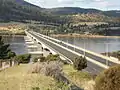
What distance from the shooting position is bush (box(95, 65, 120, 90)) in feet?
38.1

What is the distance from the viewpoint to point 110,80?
11.7 meters

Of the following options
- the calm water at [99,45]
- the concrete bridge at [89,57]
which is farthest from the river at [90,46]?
the concrete bridge at [89,57]

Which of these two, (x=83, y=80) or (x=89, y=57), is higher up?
(x=83, y=80)

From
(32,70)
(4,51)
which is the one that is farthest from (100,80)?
(4,51)

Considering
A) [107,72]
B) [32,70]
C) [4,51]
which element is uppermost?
[107,72]

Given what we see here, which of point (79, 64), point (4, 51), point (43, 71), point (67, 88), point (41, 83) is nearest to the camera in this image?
point (67, 88)

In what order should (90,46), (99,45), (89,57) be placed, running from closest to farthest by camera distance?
(89,57), (90,46), (99,45)

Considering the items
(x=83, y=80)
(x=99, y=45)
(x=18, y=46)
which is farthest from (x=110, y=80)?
(x=99, y=45)

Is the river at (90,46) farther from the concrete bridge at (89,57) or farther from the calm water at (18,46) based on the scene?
the concrete bridge at (89,57)

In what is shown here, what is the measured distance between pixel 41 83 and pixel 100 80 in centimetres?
379

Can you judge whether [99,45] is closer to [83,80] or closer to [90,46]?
[90,46]

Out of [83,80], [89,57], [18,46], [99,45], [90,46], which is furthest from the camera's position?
[99,45]

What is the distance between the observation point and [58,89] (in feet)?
43.9

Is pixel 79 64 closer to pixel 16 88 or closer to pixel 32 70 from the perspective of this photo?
pixel 32 70
